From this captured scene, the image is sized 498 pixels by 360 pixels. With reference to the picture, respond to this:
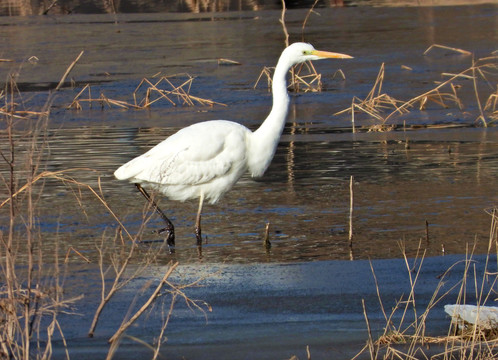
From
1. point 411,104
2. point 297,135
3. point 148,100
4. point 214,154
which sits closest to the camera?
point 214,154

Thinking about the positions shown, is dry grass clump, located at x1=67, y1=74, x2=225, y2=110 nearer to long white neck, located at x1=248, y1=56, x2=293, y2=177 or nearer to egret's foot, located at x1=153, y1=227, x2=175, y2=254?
long white neck, located at x1=248, y1=56, x2=293, y2=177

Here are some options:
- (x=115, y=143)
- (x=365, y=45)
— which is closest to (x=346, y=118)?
(x=115, y=143)

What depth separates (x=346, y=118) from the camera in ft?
45.0

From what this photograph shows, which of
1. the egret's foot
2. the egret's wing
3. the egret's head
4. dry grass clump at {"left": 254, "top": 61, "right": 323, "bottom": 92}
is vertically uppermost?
the egret's head

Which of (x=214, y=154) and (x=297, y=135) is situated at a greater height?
(x=214, y=154)

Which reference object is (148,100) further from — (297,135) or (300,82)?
(297,135)

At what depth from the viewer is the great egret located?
818 centimetres

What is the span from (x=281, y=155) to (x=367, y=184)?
1.97 metres

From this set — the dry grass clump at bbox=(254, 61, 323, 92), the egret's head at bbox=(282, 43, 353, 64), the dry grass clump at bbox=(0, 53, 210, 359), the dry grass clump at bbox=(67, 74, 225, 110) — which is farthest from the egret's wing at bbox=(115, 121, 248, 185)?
the dry grass clump at bbox=(254, 61, 323, 92)

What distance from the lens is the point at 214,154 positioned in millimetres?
8195

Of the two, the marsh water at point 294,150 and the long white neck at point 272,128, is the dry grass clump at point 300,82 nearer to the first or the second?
the marsh water at point 294,150

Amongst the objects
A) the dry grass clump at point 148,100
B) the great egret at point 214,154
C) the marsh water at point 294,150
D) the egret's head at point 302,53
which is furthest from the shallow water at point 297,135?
the egret's head at point 302,53

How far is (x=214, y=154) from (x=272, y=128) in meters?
0.54

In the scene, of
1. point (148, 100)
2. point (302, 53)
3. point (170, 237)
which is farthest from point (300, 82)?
point (170, 237)
